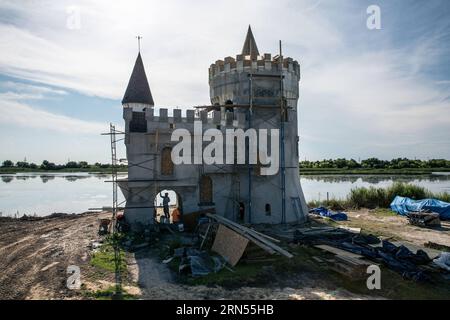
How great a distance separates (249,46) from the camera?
23.0 m

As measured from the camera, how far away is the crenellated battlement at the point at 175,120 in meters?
18.5

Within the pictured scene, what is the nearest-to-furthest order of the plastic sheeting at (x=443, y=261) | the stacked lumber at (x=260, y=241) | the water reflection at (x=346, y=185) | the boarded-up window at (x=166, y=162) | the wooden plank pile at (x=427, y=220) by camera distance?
the plastic sheeting at (x=443, y=261)
the stacked lumber at (x=260, y=241)
the boarded-up window at (x=166, y=162)
the wooden plank pile at (x=427, y=220)
the water reflection at (x=346, y=185)

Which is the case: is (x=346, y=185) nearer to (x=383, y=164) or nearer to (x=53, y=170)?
(x=383, y=164)

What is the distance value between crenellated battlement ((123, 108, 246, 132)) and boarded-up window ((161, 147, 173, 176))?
139 centimetres

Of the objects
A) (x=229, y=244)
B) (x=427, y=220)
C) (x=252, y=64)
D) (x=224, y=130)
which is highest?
(x=252, y=64)

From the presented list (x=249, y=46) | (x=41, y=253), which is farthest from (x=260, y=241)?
(x=249, y=46)

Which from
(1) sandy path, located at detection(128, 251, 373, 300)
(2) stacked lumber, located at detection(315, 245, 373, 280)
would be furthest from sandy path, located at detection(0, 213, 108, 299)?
(2) stacked lumber, located at detection(315, 245, 373, 280)

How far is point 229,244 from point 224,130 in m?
8.41

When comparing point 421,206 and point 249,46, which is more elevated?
point 249,46

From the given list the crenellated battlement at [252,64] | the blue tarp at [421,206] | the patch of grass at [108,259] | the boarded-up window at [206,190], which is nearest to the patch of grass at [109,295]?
the patch of grass at [108,259]

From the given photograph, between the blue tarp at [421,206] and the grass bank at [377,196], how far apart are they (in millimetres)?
2320

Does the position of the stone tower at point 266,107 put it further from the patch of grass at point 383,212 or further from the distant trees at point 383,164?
the distant trees at point 383,164
